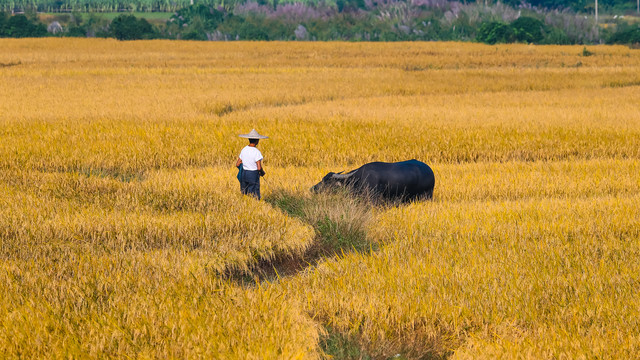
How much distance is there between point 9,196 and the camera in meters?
9.03

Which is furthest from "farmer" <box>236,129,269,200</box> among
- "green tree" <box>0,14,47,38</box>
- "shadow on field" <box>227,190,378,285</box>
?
"green tree" <box>0,14,47,38</box>

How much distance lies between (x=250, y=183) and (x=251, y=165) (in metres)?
0.39

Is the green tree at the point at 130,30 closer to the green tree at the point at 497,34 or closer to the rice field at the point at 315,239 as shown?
the green tree at the point at 497,34

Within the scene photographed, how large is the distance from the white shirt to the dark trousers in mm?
141

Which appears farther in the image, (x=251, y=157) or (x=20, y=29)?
(x=20, y=29)

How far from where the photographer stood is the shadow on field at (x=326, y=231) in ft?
25.0

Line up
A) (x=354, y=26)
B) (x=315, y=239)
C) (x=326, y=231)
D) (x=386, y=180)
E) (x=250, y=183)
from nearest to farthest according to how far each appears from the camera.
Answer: (x=315, y=239), (x=326, y=231), (x=250, y=183), (x=386, y=180), (x=354, y=26)

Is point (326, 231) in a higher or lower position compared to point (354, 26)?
lower

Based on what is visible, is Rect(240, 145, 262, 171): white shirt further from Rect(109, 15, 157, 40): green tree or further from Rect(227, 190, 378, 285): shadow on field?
Rect(109, 15, 157, 40): green tree

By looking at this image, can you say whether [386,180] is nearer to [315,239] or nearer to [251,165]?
[315,239]

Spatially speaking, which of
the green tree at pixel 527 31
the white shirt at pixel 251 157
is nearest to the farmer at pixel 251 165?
the white shirt at pixel 251 157

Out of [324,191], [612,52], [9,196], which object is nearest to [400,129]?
[324,191]

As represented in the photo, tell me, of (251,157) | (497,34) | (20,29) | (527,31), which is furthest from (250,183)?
(20,29)

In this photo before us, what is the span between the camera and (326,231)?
8.44 metres
